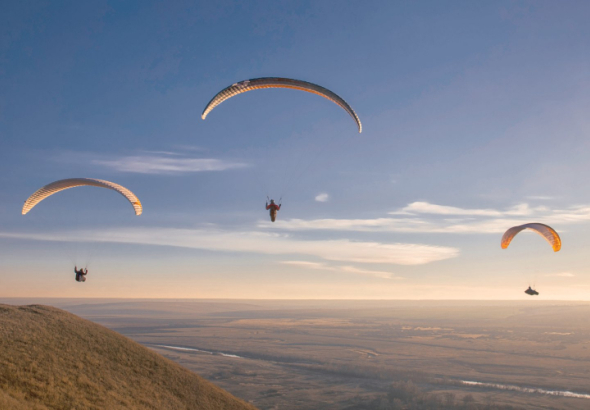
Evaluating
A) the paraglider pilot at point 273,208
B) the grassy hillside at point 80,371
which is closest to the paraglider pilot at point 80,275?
the grassy hillside at point 80,371

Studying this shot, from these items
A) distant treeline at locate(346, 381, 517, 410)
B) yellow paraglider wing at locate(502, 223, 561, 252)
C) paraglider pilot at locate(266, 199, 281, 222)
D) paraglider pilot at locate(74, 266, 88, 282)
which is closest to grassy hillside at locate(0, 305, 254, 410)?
paraglider pilot at locate(74, 266, 88, 282)

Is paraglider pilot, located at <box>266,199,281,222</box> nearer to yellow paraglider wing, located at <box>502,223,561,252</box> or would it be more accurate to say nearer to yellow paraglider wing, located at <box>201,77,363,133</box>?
yellow paraglider wing, located at <box>201,77,363,133</box>

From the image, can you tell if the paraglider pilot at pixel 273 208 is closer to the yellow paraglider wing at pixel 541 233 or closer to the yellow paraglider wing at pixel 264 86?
the yellow paraglider wing at pixel 264 86

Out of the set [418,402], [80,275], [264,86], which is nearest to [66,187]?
[80,275]

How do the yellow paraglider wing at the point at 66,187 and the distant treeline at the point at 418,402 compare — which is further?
the distant treeline at the point at 418,402

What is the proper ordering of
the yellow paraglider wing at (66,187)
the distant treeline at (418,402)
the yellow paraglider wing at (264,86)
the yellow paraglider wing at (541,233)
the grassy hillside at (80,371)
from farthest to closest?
the distant treeline at (418,402)
the yellow paraglider wing at (541,233)
the yellow paraglider wing at (66,187)
the yellow paraglider wing at (264,86)
the grassy hillside at (80,371)

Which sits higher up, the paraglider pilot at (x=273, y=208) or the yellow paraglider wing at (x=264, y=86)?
the yellow paraglider wing at (x=264, y=86)
